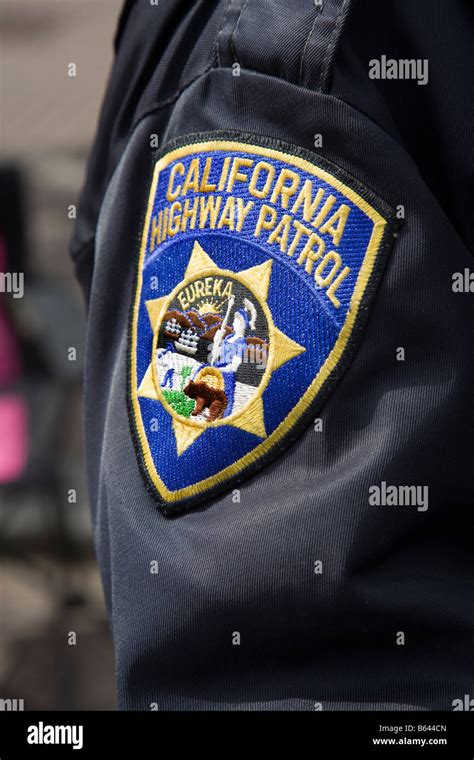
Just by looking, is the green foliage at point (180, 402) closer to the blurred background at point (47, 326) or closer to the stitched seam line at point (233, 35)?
the stitched seam line at point (233, 35)

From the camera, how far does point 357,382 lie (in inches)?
25.3

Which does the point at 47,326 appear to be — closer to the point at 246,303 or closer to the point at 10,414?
the point at 10,414

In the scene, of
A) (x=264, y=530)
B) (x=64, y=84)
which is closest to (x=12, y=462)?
(x=64, y=84)

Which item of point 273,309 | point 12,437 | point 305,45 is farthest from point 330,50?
point 12,437

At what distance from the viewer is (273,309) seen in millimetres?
656

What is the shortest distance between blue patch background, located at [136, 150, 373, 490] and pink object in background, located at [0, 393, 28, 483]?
1835 mm

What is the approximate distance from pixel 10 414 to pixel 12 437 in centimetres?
6

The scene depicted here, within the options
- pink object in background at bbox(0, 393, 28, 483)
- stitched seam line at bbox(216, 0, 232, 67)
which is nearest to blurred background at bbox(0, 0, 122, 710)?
pink object in background at bbox(0, 393, 28, 483)

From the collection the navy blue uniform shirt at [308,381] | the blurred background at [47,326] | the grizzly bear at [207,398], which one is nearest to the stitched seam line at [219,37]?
the navy blue uniform shirt at [308,381]

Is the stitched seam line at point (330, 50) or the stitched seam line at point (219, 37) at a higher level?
the stitched seam line at point (219, 37)

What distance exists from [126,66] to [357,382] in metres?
0.35

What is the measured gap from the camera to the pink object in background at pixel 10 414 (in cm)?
247

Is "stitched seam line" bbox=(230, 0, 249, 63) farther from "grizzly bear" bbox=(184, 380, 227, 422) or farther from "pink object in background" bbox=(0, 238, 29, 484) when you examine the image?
"pink object in background" bbox=(0, 238, 29, 484)
